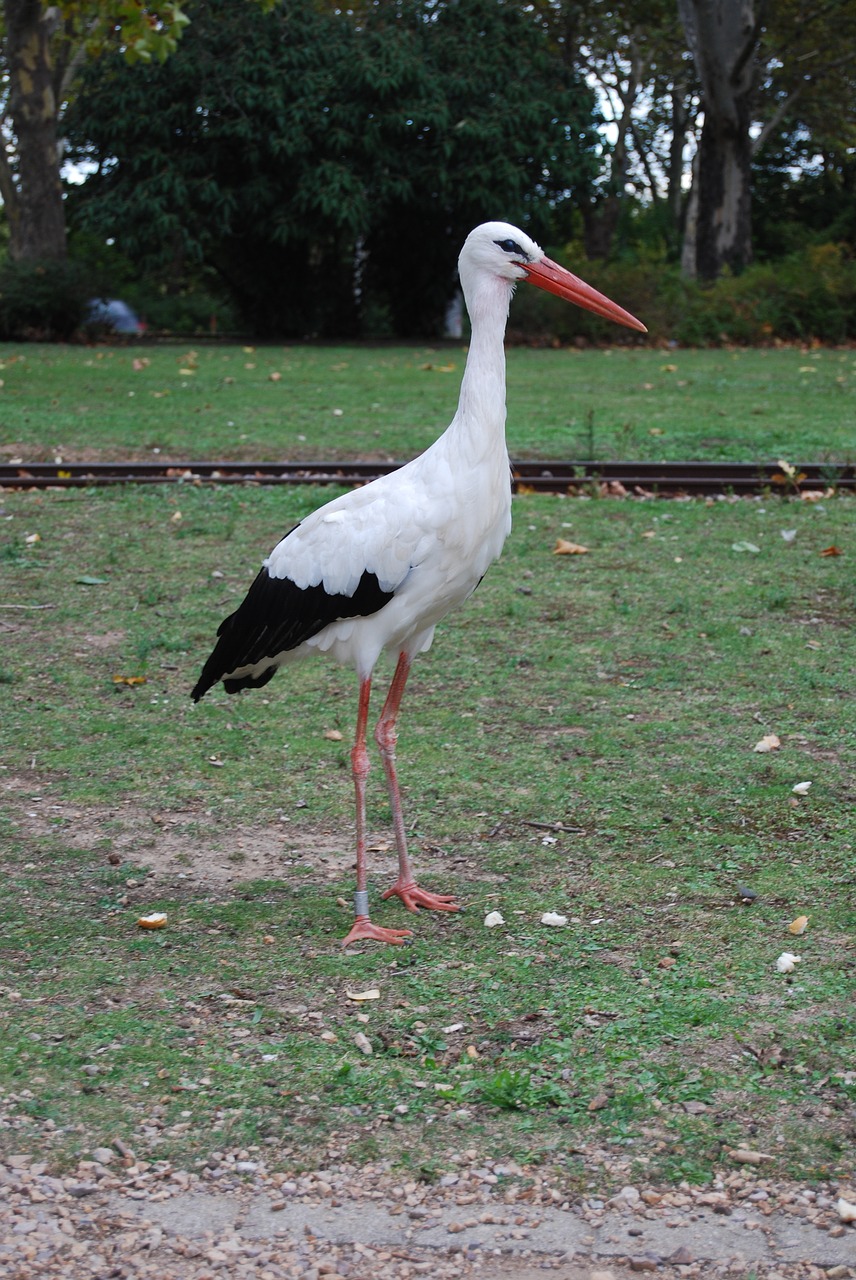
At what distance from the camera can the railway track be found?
1044 centimetres

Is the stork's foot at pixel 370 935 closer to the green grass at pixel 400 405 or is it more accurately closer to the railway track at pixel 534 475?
the railway track at pixel 534 475

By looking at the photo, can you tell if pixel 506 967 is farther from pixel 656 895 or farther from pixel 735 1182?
pixel 735 1182

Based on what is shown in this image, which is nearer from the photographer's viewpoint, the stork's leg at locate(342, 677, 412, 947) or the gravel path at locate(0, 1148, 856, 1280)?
the gravel path at locate(0, 1148, 856, 1280)

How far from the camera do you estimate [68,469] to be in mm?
10734

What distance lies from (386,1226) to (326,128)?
21.7m

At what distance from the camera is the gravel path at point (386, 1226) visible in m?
2.97

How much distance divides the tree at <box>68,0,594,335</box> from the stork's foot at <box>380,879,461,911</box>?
61.1 ft

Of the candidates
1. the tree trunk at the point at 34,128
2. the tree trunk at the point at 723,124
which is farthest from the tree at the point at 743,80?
the tree trunk at the point at 34,128

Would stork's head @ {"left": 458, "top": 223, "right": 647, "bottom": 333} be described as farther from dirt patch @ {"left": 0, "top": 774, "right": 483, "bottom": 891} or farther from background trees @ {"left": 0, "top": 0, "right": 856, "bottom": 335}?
background trees @ {"left": 0, "top": 0, "right": 856, "bottom": 335}

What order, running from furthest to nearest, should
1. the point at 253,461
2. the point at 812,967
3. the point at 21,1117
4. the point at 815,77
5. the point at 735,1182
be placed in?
the point at 815,77 < the point at 253,461 < the point at 812,967 < the point at 21,1117 < the point at 735,1182

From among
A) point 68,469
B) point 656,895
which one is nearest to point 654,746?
point 656,895

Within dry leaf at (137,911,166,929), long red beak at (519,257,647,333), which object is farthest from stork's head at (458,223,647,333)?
dry leaf at (137,911,166,929)

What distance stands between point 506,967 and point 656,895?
0.70m

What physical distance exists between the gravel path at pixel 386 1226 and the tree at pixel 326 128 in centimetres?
2021
